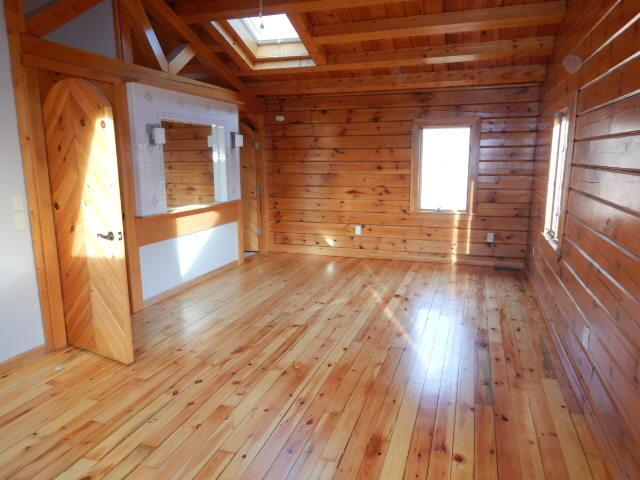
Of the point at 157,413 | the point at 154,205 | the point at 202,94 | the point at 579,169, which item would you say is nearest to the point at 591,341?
the point at 579,169

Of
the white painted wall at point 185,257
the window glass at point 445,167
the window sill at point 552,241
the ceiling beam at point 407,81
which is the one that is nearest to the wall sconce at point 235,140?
the ceiling beam at point 407,81

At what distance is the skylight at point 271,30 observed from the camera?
490 centimetres

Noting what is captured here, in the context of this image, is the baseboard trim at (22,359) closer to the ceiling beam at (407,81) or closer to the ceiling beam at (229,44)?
the ceiling beam at (229,44)

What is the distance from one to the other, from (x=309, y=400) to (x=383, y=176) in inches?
162

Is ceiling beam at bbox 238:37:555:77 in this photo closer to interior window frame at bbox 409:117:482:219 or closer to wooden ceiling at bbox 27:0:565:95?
wooden ceiling at bbox 27:0:565:95

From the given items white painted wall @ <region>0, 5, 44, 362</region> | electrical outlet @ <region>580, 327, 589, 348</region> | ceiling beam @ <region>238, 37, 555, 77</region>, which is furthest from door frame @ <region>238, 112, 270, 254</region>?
electrical outlet @ <region>580, 327, 589, 348</region>

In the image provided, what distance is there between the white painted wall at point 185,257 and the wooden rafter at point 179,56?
5.83 feet

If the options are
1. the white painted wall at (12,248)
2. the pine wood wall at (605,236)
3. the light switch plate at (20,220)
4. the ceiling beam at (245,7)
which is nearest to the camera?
the pine wood wall at (605,236)

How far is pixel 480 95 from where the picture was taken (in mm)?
5590

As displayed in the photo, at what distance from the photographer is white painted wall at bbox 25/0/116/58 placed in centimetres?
395

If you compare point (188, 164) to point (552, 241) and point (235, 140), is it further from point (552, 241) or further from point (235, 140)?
point (552, 241)

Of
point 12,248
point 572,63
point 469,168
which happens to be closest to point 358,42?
point 469,168

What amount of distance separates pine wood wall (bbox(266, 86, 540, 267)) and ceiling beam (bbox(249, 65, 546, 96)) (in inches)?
11.9

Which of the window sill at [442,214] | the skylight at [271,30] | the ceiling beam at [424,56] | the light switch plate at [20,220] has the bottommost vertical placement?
the window sill at [442,214]
